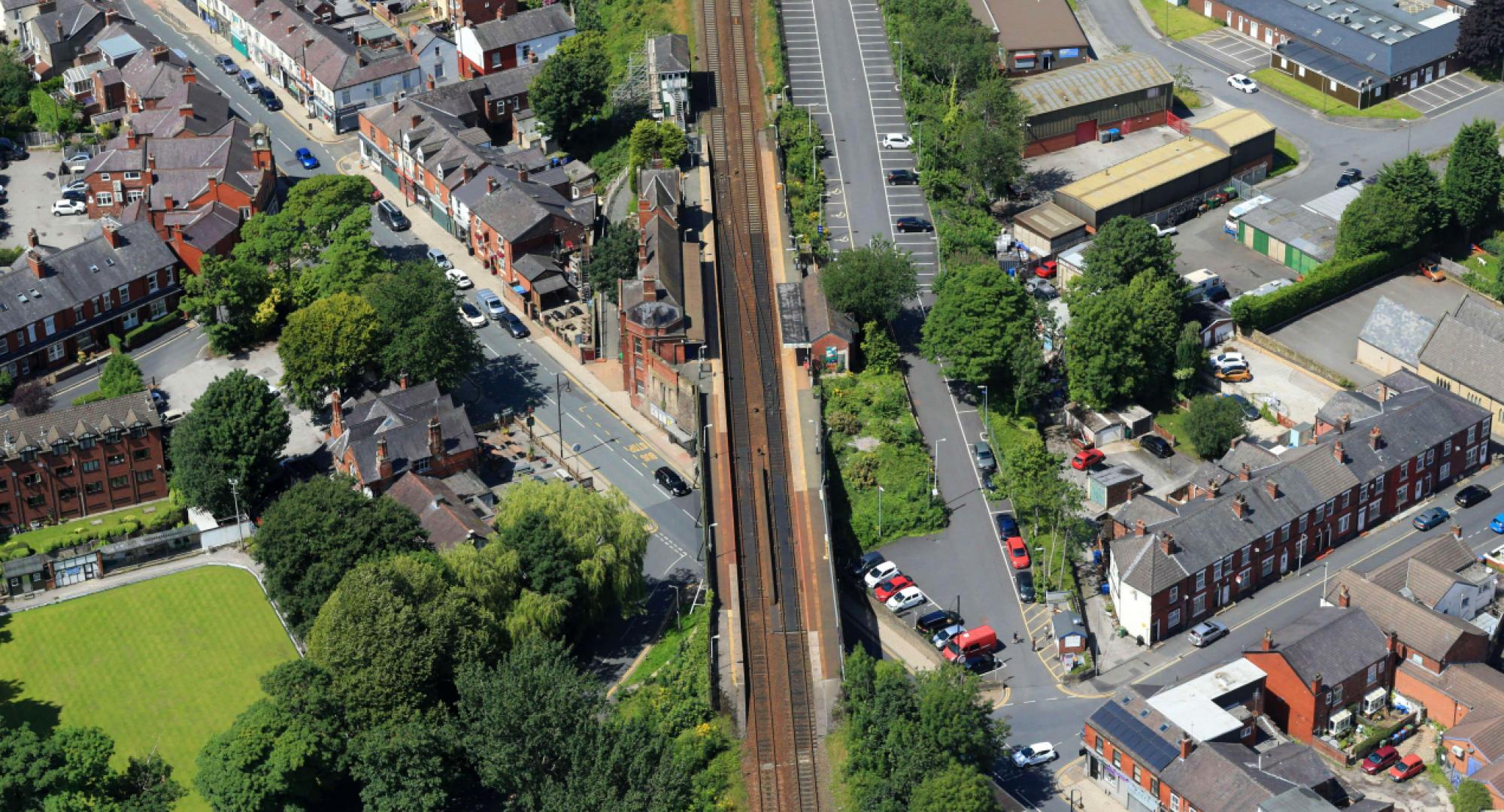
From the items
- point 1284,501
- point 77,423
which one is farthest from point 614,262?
point 1284,501

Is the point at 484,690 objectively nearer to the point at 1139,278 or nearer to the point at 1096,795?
the point at 1096,795

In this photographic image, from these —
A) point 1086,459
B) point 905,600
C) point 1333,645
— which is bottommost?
point 1333,645

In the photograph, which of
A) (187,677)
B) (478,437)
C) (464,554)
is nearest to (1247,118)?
(478,437)

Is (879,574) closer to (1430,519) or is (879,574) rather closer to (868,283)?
(868,283)

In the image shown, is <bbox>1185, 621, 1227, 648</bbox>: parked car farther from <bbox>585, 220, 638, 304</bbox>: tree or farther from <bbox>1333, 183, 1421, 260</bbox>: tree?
<bbox>585, 220, 638, 304</bbox>: tree

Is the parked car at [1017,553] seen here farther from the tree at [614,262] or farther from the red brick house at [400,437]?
the tree at [614,262]

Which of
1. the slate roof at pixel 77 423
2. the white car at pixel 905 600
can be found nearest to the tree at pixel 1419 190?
the white car at pixel 905 600

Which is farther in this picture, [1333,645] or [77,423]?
[77,423]
